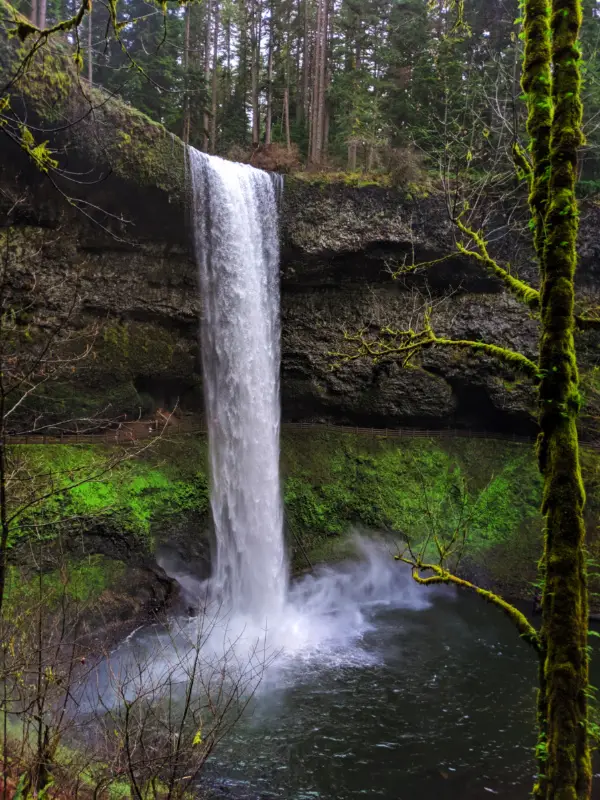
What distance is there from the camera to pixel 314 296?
19625 millimetres

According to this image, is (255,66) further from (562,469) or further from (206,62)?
(562,469)

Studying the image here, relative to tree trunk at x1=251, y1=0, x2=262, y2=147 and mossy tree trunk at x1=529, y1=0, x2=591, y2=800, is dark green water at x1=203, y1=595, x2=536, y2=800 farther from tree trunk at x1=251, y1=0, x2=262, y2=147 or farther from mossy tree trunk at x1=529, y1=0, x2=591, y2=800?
tree trunk at x1=251, y1=0, x2=262, y2=147

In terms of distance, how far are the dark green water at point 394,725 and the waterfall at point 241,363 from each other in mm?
4204

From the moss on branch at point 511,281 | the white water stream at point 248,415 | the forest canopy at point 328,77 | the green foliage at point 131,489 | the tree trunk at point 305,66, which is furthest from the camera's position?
the tree trunk at point 305,66

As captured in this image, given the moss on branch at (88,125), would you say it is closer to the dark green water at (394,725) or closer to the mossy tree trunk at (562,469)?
the mossy tree trunk at (562,469)

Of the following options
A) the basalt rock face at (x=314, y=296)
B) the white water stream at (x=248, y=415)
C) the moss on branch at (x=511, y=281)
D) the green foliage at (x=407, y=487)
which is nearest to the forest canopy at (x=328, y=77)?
the basalt rock face at (x=314, y=296)

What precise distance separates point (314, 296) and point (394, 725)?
1368cm

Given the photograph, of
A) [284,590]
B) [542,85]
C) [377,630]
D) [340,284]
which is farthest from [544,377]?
[340,284]

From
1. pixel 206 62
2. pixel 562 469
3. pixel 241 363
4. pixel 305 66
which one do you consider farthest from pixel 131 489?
pixel 305 66

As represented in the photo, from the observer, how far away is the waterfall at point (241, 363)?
15.8 m

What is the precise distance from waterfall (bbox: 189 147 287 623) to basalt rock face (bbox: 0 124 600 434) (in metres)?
0.78

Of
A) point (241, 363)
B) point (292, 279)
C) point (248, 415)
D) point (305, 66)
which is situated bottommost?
point (248, 415)

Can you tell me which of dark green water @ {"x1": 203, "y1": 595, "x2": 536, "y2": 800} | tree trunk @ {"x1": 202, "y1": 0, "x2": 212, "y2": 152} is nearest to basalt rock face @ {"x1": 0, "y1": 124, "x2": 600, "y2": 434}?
dark green water @ {"x1": 203, "y1": 595, "x2": 536, "y2": 800}

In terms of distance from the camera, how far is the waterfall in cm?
1580
